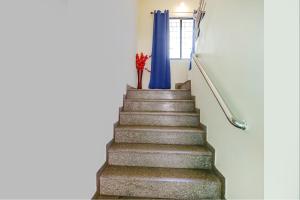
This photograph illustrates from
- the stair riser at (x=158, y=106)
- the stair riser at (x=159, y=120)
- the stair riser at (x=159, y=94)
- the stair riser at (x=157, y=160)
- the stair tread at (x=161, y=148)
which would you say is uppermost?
the stair riser at (x=159, y=94)

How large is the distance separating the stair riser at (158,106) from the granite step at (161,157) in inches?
34.4

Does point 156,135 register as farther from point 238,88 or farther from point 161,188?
point 238,88

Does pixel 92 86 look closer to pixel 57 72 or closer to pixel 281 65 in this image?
pixel 57 72

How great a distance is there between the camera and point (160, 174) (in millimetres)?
1857

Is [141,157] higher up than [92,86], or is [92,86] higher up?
[92,86]

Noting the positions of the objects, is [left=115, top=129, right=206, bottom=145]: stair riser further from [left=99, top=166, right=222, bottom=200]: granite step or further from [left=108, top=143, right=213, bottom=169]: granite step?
[left=99, top=166, right=222, bottom=200]: granite step

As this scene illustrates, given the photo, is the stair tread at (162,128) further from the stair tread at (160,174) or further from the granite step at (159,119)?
the stair tread at (160,174)

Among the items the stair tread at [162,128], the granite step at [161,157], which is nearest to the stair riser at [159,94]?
the stair tread at [162,128]

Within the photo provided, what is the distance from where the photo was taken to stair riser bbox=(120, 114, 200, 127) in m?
2.61

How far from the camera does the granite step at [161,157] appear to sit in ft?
6.55

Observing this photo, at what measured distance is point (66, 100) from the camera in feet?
4.04

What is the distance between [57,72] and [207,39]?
1768 millimetres

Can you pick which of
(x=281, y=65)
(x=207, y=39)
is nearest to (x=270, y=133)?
(x=281, y=65)

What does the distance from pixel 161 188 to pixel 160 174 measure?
0.14m
